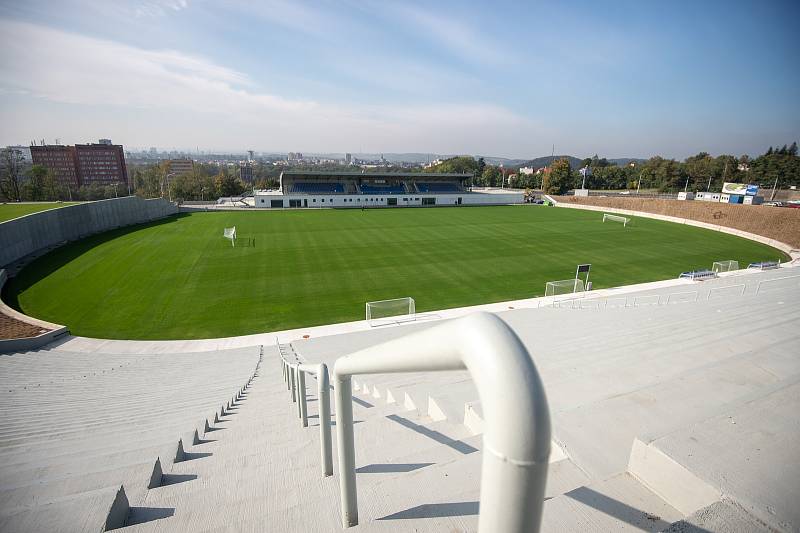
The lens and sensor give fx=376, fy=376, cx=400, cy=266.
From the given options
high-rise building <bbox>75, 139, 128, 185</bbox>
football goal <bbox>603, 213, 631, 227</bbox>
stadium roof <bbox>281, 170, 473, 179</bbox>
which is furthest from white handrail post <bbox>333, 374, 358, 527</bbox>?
high-rise building <bbox>75, 139, 128, 185</bbox>

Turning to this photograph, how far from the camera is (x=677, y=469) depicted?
251cm

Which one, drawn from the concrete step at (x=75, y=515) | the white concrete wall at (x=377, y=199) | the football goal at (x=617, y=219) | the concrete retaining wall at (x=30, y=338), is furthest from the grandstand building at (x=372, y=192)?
the concrete step at (x=75, y=515)

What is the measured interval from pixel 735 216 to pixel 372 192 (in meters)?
59.1

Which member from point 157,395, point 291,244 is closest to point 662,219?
point 291,244

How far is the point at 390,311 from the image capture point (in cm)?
1897

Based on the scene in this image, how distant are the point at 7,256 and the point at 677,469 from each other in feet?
127

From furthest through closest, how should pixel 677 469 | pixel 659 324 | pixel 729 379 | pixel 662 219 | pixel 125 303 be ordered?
pixel 662 219 → pixel 125 303 → pixel 659 324 → pixel 729 379 → pixel 677 469

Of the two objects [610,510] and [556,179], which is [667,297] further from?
[556,179]

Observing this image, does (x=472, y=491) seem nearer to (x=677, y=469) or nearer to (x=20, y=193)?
(x=677, y=469)

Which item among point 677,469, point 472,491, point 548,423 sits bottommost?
point 472,491

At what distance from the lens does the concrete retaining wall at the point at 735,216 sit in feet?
138

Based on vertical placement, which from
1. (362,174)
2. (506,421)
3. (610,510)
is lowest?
(610,510)

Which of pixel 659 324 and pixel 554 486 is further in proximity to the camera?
pixel 659 324

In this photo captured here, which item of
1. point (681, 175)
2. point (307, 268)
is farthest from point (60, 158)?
point (681, 175)
